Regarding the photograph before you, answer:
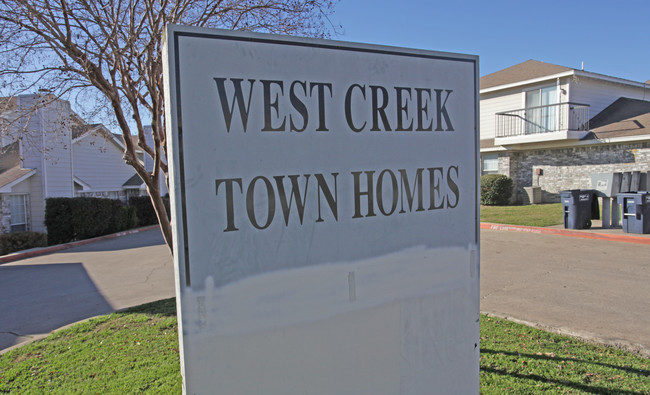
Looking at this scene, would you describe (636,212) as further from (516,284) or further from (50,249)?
(50,249)

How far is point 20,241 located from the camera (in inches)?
661

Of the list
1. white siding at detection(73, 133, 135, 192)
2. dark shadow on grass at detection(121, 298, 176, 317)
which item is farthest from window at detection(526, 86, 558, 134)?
white siding at detection(73, 133, 135, 192)

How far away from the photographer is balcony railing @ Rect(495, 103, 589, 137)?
20.2 m

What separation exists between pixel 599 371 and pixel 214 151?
4113mm

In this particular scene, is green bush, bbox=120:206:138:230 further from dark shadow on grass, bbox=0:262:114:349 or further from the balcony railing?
the balcony railing

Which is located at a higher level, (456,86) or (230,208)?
(456,86)

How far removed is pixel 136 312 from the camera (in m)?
6.89

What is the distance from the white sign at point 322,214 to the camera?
2.12 m

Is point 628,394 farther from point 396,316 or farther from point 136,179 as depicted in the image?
point 136,179

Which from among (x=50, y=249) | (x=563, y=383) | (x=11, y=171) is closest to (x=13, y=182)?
(x=11, y=171)

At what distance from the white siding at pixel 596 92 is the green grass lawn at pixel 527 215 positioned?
530cm

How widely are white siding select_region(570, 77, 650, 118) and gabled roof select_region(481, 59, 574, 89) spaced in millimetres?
1115

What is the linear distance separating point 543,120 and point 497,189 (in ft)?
13.0

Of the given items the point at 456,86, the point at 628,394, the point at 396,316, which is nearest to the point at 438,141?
the point at 456,86
